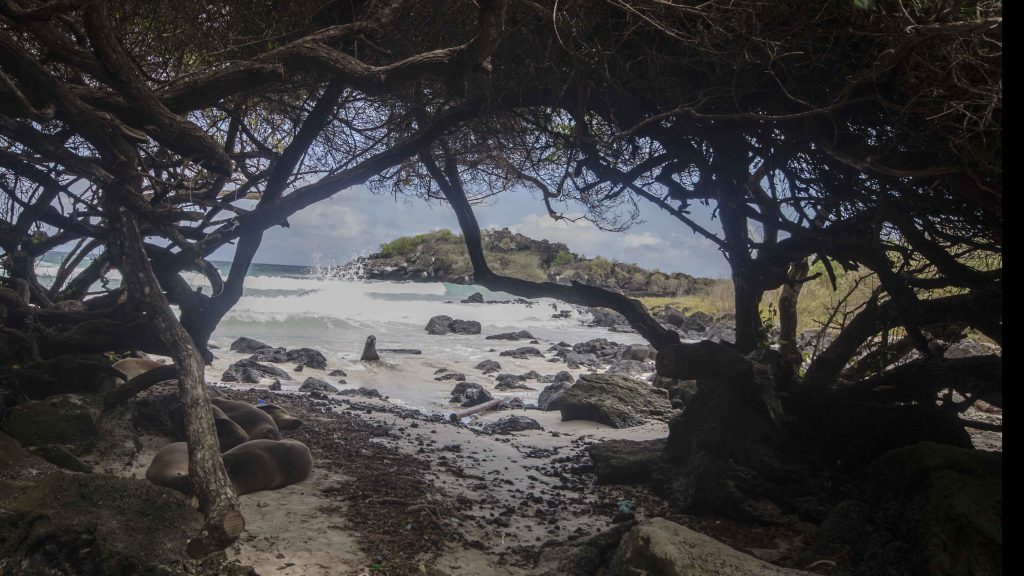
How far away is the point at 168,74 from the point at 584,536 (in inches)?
204

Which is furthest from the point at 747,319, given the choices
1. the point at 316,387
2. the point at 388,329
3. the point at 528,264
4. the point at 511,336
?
the point at 528,264

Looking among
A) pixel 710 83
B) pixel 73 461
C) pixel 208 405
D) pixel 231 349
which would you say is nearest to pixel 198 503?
pixel 208 405

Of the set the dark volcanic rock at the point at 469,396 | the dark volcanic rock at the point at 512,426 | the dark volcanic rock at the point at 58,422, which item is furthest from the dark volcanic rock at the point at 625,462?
the dark volcanic rock at the point at 469,396

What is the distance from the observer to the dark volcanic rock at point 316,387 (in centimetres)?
1067

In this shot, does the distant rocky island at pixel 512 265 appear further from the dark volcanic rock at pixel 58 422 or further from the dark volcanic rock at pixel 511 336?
the dark volcanic rock at pixel 58 422

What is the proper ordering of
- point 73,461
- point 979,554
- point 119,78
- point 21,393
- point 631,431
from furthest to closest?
point 631,431
point 21,393
point 73,461
point 119,78
point 979,554

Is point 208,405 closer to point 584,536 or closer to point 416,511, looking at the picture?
point 416,511

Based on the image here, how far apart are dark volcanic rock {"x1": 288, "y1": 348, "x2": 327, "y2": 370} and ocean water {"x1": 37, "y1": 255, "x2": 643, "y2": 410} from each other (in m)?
0.29

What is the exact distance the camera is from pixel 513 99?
5520 millimetres

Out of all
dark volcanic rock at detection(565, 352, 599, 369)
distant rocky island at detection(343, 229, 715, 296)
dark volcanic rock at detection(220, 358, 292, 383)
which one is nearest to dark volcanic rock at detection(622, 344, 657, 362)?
dark volcanic rock at detection(565, 352, 599, 369)

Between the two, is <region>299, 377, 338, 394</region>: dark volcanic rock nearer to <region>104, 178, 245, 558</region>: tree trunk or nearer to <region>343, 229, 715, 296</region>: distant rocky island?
<region>104, 178, 245, 558</region>: tree trunk

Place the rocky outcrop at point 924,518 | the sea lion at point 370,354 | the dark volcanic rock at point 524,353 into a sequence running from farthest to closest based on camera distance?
the dark volcanic rock at point 524,353, the sea lion at point 370,354, the rocky outcrop at point 924,518

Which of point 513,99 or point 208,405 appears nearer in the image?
point 208,405

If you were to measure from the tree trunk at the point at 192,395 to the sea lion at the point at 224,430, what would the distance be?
1288 mm
